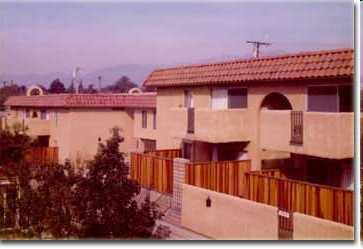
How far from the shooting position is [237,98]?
31.3 feet

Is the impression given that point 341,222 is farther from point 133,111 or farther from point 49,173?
point 133,111

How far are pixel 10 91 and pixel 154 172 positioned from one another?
285cm

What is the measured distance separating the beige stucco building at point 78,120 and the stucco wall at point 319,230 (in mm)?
2585

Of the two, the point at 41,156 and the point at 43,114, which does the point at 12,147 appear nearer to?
the point at 41,156

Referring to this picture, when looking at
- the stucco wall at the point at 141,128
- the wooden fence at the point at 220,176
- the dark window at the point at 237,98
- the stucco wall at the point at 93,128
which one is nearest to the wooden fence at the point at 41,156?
the stucco wall at the point at 93,128

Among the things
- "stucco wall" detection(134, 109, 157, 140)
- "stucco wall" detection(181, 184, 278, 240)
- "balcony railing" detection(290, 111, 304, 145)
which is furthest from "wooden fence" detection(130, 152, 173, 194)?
"balcony railing" detection(290, 111, 304, 145)

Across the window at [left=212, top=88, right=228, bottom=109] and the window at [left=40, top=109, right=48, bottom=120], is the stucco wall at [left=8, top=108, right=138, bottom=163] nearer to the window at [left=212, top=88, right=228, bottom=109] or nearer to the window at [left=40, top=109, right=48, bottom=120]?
the window at [left=40, top=109, right=48, bottom=120]

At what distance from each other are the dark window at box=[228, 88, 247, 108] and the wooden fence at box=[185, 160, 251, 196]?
1.12 meters

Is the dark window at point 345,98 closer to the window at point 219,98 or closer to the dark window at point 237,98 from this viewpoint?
the dark window at point 237,98

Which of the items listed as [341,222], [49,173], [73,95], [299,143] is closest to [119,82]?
[73,95]

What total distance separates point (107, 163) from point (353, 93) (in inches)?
118

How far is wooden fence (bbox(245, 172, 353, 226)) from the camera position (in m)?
6.26

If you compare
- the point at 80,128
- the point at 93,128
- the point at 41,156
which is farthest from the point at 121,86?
the point at 41,156

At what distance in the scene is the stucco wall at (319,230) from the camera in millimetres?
5883
